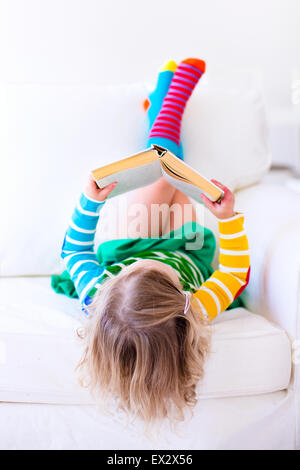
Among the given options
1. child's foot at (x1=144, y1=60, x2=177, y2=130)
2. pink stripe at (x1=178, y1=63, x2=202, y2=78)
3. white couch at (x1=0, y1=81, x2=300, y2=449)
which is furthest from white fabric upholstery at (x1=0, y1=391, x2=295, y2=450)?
pink stripe at (x1=178, y1=63, x2=202, y2=78)

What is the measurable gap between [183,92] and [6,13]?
31.9 inches

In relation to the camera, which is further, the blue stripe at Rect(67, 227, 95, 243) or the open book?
the blue stripe at Rect(67, 227, 95, 243)

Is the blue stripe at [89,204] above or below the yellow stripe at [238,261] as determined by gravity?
above

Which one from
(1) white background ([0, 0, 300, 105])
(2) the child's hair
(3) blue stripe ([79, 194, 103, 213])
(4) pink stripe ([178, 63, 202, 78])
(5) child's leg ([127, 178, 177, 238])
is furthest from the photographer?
(1) white background ([0, 0, 300, 105])

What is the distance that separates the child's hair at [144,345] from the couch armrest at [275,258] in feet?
0.67

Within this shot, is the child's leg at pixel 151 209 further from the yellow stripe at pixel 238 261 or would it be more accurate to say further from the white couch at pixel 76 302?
the yellow stripe at pixel 238 261

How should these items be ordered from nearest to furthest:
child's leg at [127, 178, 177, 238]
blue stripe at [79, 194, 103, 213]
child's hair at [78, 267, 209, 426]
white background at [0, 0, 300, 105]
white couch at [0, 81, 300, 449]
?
child's hair at [78, 267, 209, 426], white couch at [0, 81, 300, 449], blue stripe at [79, 194, 103, 213], child's leg at [127, 178, 177, 238], white background at [0, 0, 300, 105]

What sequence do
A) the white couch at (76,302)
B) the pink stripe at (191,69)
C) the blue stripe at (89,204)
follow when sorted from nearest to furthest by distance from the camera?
the white couch at (76,302) < the blue stripe at (89,204) < the pink stripe at (191,69)

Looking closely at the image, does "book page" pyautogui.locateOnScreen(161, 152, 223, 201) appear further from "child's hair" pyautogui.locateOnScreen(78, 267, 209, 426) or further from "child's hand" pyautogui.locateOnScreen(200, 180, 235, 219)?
"child's hair" pyautogui.locateOnScreen(78, 267, 209, 426)

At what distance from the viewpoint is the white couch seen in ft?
2.89

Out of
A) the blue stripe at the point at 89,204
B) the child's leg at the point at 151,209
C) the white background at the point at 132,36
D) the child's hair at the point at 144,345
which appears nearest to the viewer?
the child's hair at the point at 144,345

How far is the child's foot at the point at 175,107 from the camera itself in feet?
3.89

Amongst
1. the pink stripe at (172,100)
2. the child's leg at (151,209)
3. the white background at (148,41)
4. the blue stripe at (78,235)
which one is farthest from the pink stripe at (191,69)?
the blue stripe at (78,235)

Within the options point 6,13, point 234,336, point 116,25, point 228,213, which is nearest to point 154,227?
point 228,213
